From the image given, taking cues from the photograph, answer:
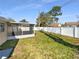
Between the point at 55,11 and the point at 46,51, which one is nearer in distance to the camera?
the point at 46,51

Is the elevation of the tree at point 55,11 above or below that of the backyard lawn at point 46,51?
above

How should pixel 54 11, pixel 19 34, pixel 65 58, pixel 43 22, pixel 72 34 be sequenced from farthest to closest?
pixel 54 11 < pixel 43 22 < pixel 19 34 < pixel 72 34 < pixel 65 58

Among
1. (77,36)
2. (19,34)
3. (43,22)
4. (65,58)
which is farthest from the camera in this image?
(43,22)

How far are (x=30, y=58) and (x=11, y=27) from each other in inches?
759

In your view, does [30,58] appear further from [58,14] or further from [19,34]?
[58,14]

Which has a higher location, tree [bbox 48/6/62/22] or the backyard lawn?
tree [bbox 48/6/62/22]

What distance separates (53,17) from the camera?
8119 cm

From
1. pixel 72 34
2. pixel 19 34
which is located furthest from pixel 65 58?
pixel 19 34

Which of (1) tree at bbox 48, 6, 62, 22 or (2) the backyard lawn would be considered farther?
(1) tree at bbox 48, 6, 62, 22

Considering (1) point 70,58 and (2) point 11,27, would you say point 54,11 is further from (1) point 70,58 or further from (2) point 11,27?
(1) point 70,58

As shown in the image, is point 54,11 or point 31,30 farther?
point 54,11

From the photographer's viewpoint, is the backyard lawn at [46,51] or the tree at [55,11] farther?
the tree at [55,11]

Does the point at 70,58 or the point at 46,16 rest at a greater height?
the point at 46,16

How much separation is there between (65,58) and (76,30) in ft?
50.4
